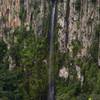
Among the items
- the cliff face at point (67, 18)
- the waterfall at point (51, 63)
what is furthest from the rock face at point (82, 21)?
the waterfall at point (51, 63)

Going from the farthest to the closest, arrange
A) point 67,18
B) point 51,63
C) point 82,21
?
1. point 67,18
2. point 82,21
3. point 51,63

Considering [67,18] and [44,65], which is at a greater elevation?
[67,18]

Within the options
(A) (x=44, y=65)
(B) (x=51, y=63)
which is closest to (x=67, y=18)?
(B) (x=51, y=63)

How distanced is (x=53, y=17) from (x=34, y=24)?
1364mm

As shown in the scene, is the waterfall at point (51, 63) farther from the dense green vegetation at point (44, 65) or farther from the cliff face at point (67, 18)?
the cliff face at point (67, 18)

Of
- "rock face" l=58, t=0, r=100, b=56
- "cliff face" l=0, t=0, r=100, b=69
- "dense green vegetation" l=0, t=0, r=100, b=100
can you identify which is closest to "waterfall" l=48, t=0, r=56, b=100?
"dense green vegetation" l=0, t=0, r=100, b=100

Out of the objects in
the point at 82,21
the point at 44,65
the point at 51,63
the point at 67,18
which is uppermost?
the point at 67,18

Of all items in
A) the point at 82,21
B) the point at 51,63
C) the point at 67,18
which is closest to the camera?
the point at 51,63

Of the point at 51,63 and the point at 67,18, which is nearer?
the point at 51,63

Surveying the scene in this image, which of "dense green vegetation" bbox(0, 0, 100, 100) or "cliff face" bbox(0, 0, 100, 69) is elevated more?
"cliff face" bbox(0, 0, 100, 69)

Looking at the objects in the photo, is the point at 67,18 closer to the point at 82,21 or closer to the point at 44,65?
the point at 82,21

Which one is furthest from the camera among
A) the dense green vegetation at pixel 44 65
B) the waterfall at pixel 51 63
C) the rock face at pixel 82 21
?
the rock face at pixel 82 21

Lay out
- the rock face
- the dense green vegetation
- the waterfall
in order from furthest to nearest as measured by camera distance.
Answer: the rock face, the waterfall, the dense green vegetation

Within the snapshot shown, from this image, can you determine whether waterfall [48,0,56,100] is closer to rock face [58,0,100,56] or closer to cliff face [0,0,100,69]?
cliff face [0,0,100,69]
